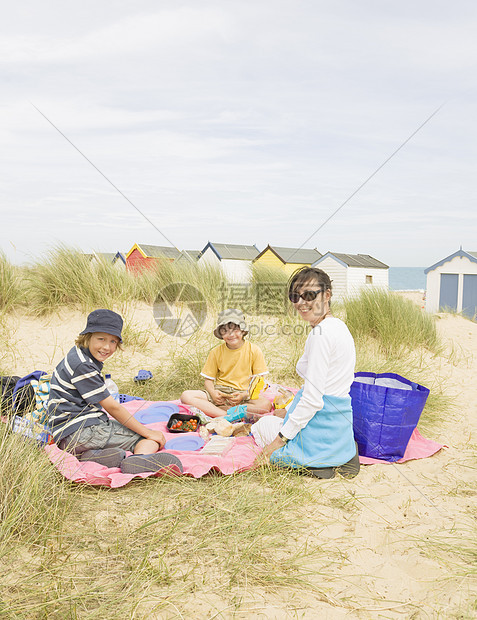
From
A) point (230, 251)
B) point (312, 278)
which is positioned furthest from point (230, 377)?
point (230, 251)

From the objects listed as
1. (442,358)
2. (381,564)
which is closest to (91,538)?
(381,564)

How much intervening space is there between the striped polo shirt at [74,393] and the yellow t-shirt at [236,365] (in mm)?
1610

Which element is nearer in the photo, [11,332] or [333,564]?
[333,564]

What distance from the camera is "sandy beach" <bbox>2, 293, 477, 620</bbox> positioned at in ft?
6.27

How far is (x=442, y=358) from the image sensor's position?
7812 mm

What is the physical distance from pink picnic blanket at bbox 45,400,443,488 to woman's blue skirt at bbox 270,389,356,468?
0.94ft

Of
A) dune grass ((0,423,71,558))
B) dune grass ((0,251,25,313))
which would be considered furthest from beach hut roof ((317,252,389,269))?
dune grass ((0,423,71,558))

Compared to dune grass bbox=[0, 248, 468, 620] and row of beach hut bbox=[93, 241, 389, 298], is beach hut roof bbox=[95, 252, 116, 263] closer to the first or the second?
row of beach hut bbox=[93, 241, 389, 298]

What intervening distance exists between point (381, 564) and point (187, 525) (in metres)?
0.98

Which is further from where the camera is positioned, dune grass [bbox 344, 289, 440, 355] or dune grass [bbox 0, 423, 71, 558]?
dune grass [bbox 344, 289, 440, 355]

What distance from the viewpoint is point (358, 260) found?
682 inches

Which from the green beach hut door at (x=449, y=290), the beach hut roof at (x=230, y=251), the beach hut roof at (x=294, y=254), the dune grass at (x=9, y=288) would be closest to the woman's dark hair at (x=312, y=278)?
the dune grass at (x=9, y=288)

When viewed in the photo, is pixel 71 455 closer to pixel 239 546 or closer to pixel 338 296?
pixel 239 546

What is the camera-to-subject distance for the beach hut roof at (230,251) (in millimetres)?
14781
